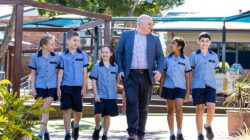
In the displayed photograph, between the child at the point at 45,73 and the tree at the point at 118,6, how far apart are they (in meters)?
11.5

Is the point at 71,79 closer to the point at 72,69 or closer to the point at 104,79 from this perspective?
the point at 72,69

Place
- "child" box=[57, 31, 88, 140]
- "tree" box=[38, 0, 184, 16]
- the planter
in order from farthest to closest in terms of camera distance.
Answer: "tree" box=[38, 0, 184, 16] → the planter → "child" box=[57, 31, 88, 140]

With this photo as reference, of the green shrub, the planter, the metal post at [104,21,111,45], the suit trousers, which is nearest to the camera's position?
the green shrub

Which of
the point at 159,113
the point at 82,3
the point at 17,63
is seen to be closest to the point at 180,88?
the point at 17,63

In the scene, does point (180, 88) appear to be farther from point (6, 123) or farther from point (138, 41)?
point (6, 123)

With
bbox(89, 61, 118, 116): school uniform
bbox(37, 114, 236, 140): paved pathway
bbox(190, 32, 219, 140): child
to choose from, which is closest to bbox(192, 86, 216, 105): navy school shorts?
bbox(190, 32, 219, 140): child

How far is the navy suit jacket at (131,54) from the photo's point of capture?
1029 cm

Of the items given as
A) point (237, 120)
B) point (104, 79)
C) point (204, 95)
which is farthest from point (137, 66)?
point (237, 120)

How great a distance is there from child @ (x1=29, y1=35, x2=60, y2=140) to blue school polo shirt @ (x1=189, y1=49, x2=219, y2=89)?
87.0 inches

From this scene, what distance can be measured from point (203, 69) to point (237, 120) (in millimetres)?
1752

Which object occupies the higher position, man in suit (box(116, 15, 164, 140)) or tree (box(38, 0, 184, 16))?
tree (box(38, 0, 184, 16))

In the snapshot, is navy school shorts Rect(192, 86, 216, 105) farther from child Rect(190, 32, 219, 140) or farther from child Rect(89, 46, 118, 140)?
child Rect(89, 46, 118, 140)

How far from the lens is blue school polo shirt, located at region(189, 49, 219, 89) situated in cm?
1124

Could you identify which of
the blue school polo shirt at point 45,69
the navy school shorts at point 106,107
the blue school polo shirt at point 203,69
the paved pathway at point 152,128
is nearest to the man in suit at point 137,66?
the navy school shorts at point 106,107
